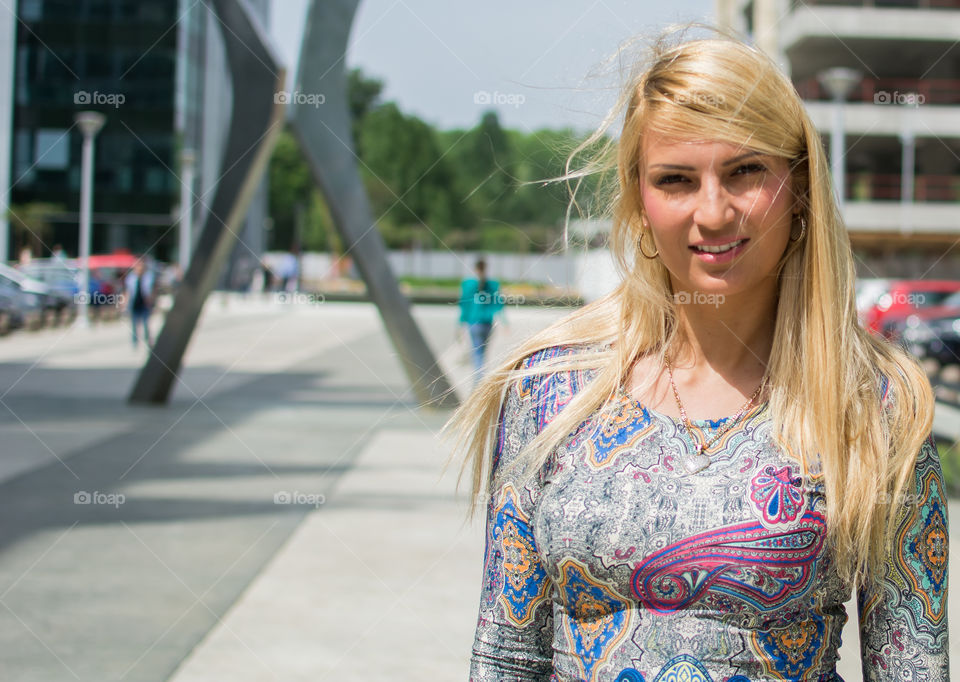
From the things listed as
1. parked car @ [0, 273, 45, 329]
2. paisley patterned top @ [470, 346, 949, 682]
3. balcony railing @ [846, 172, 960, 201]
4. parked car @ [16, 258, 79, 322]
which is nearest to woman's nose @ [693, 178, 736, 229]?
paisley patterned top @ [470, 346, 949, 682]

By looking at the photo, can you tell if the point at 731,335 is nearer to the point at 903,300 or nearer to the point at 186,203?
the point at 903,300

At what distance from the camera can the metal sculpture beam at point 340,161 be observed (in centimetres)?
1144

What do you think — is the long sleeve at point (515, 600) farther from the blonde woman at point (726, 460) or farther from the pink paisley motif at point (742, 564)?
the pink paisley motif at point (742, 564)

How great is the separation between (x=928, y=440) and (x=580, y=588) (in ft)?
1.72

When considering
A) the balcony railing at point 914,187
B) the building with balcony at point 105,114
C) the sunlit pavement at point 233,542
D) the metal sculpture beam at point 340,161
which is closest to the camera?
the sunlit pavement at point 233,542

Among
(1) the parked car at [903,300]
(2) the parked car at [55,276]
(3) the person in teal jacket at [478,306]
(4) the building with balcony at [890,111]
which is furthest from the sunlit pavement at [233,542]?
(4) the building with balcony at [890,111]

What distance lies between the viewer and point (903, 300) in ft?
74.2

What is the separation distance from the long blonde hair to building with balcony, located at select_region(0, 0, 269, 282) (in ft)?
158

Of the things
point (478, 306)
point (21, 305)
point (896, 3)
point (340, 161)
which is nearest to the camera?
point (340, 161)

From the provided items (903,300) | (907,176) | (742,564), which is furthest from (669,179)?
(907,176)

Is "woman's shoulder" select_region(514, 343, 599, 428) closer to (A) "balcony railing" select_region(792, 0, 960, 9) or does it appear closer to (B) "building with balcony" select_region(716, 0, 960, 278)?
(B) "building with balcony" select_region(716, 0, 960, 278)

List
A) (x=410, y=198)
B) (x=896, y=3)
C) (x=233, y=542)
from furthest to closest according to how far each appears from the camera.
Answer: (x=410, y=198) < (x=896, y=3) < (x=233, y=542)

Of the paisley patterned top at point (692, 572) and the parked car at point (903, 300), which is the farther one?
the parked car at point (903, 300)

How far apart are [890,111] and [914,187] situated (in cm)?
314
